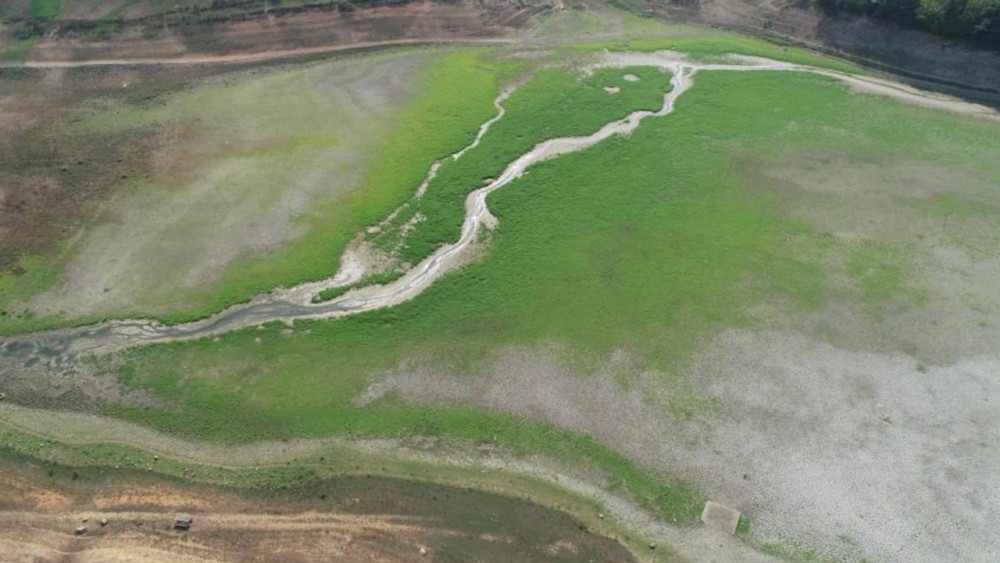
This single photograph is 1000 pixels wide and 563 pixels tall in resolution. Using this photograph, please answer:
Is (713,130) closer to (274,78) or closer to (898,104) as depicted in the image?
(898,104)

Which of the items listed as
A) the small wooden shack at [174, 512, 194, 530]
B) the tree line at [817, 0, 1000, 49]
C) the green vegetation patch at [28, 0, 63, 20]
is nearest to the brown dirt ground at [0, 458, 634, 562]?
the small wooden shack at [174, 512, 194, 530]

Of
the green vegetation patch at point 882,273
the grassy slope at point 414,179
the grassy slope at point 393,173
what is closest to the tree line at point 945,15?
the grassy slope at point 414,179

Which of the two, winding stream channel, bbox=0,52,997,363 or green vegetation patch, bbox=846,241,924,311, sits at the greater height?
green vegetation patch, bbox=846,241,924,311

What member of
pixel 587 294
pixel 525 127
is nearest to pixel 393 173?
pixel 525 127

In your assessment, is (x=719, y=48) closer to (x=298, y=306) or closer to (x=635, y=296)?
(x=635, y=296)

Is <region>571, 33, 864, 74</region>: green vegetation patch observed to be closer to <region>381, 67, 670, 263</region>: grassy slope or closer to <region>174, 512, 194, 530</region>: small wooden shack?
<region>381, 67, 670, 263</region>: grassy slope

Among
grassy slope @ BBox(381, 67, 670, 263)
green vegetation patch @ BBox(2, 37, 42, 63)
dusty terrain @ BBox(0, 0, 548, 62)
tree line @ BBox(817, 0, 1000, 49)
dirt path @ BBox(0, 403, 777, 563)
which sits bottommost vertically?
dirt path @ BBox(0, 403, 777, 563)

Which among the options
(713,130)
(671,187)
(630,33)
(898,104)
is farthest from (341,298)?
(898,104)
